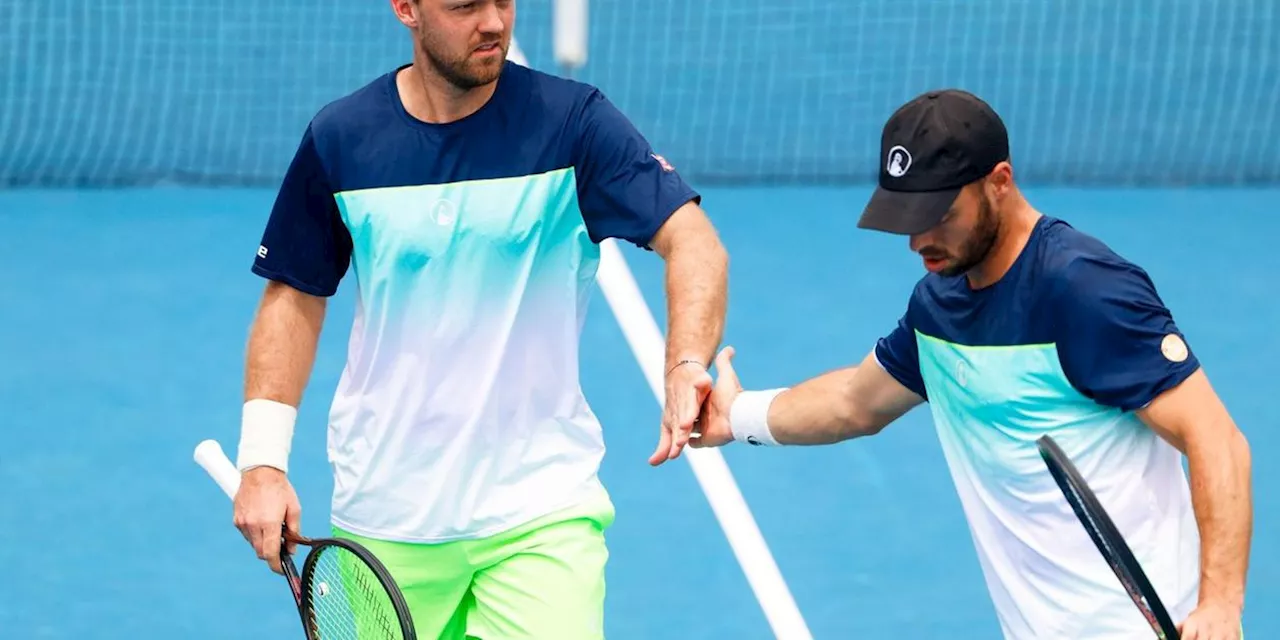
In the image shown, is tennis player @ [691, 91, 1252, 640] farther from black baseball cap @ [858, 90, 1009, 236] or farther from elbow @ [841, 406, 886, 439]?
elbow @ [841, 406, 886, 439]

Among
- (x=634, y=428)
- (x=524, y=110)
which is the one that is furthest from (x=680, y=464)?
(x=524, y=110)

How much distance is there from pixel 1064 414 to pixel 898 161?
711mm

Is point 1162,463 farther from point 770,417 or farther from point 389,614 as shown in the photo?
point 389,614

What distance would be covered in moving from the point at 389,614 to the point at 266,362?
88cm

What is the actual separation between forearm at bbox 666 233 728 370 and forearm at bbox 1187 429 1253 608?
1171 millimetres

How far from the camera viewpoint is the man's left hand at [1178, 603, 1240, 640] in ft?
14.6

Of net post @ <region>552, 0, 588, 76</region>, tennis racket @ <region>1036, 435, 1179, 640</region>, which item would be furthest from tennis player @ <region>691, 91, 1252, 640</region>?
net post @ <region>552, 0, 588, 76</region>

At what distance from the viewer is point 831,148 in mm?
13430

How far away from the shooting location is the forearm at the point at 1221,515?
14.8ft

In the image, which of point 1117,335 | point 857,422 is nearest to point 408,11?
point 857,422

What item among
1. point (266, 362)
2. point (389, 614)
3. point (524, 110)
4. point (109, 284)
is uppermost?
point (524, 110)

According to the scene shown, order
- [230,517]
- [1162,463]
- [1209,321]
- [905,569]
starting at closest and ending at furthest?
[1162,463] < [905,569] < [230,517] < [1209,321]

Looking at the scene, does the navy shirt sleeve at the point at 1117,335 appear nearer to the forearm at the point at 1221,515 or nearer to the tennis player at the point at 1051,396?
the tennis player at the point at 1051,396

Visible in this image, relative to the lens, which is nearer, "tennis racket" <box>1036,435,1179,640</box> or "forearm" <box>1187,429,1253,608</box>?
"tennis racket" <box>1036,435,1179,640</box>
